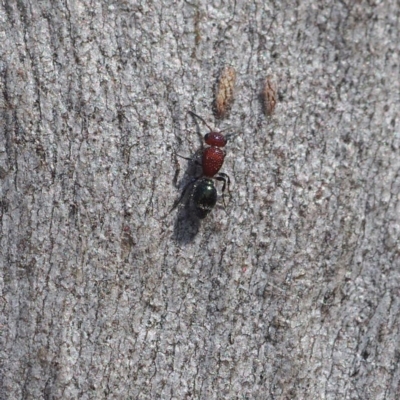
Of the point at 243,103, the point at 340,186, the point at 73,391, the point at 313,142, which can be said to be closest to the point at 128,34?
the point at 243,103

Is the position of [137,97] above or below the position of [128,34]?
below

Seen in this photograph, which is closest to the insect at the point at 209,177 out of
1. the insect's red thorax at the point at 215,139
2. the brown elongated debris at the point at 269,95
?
the insect's red thorax at the point at 215,139

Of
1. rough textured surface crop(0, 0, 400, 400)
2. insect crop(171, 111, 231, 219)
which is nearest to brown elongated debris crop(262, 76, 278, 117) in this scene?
rough textured surface crop(0, 0, 400, 400)

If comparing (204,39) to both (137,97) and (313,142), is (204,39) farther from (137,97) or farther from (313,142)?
(313,142)

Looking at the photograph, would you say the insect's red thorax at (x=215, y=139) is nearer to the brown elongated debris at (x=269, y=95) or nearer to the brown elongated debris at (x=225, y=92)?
the brown elongated debris at (x=225, y=92)

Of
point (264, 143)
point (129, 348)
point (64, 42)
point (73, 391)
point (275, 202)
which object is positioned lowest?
point (73, 391)

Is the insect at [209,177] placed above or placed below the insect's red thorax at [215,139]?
below

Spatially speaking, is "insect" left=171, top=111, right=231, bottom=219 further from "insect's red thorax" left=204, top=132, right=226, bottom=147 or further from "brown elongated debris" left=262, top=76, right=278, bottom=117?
"brown elongated debris" left=262, top=76, right=278, bottom=117
